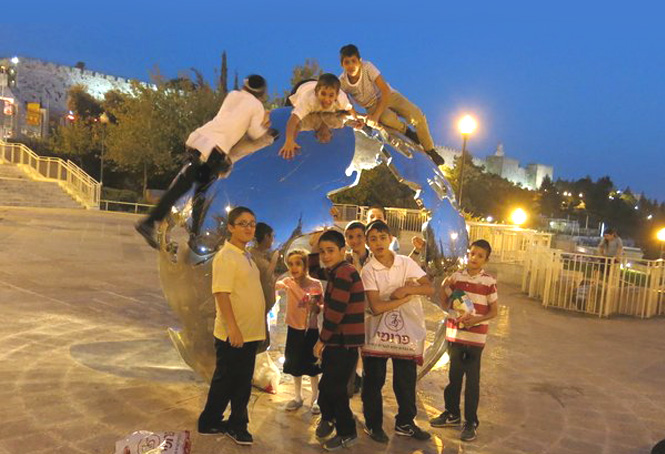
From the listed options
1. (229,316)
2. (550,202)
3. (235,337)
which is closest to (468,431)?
(235,337)

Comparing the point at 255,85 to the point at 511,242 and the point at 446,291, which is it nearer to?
the point at 446,291

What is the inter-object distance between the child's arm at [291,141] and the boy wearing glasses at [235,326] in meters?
0.63

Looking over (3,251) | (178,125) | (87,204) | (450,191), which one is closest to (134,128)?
(178,125)

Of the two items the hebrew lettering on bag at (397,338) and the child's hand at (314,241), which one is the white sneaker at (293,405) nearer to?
the hebrew lettering on bag at (397,338)

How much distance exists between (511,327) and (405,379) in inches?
216

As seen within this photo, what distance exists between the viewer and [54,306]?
7863 mm

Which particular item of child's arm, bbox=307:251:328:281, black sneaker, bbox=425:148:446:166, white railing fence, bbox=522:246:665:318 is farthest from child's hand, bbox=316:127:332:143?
white railing fence, bbox=522:246:665:318

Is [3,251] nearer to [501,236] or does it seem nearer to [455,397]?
[455,397]

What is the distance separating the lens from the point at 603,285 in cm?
1140

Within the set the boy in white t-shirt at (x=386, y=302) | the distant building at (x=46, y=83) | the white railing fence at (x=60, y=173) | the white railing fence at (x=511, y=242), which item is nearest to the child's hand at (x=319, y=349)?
the boy in white t-shirt at (x=386, y=302)

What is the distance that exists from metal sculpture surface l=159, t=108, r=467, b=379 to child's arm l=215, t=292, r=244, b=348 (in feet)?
1.69

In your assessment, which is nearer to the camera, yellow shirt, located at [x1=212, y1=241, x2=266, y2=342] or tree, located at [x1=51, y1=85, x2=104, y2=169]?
yellow shirt, located at [x1=212, y1=241, x2=266, y2=342]

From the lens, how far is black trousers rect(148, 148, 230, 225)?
14.4 feet

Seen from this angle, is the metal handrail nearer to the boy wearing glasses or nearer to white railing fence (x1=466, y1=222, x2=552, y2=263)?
white railing fence (x1=466, y1=222, x2=552, y2=263)
